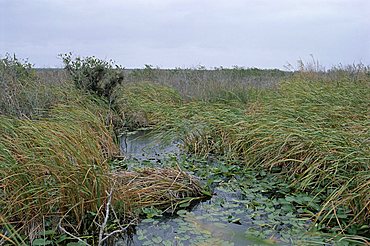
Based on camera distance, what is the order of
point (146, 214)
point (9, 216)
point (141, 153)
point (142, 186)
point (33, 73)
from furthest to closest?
point (33, 73) < point (141, 153) < point (142, 186) < point (146, 214) < point (9, 216)

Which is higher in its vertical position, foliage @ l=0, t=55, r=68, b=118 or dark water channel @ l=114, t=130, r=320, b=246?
foliage @ l=0, t=55, r=68, b=118

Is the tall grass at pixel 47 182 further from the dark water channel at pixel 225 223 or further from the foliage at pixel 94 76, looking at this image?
the foliage at pixel 94 76

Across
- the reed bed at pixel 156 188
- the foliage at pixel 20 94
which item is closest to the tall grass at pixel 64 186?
the reed bed at pixel 156 188

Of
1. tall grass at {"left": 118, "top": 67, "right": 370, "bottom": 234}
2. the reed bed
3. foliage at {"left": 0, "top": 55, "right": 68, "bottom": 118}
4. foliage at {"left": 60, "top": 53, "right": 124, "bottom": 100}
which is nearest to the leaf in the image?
the reed bed

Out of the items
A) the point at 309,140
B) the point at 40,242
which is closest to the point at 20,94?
the point at 40,242

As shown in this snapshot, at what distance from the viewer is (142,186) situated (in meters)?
3.52

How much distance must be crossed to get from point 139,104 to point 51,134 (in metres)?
5.00

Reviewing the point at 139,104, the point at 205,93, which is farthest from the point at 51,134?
the point at 205,93

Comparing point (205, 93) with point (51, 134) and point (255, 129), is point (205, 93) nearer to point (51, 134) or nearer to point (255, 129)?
point (255, 129)

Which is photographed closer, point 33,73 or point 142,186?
point 142,186

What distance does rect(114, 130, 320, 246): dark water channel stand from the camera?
2.74 metres

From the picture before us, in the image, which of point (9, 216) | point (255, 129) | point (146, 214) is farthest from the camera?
point (255, 129)

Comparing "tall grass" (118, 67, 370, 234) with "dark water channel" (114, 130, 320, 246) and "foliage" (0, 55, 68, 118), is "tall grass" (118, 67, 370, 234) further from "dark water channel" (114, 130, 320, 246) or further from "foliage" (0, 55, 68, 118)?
"foliage" (0, 55, 68, 118)

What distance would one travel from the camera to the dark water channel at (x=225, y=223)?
2.74m
